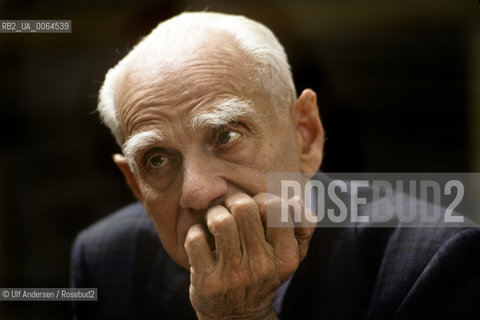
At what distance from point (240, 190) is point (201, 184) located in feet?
0.31

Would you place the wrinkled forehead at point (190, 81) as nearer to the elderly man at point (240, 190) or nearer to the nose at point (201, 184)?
the elderly man at point (240, 190)

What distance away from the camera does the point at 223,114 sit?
44.4 inches

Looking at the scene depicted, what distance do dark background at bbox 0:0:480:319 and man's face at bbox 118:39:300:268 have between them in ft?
0.60

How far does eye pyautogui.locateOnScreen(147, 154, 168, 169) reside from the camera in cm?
117

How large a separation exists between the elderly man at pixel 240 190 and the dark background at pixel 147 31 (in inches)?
3.2

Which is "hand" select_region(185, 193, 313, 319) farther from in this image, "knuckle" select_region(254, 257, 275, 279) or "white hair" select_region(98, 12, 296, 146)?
"white hair" select_region(98, 12, 296, 146)

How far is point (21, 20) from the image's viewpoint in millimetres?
1361

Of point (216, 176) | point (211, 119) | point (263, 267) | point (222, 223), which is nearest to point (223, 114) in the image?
point (211, 119)

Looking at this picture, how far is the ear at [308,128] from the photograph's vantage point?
1268 mm

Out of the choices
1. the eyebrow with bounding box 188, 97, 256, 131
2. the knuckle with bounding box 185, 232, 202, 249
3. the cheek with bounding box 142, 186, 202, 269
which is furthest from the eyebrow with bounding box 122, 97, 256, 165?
the knuckle with bounding box 185, 232, 202, 249

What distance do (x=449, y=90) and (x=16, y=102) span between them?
3.96 feet

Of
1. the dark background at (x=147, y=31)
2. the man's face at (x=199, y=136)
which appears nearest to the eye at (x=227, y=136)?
the man's face at (x=199, y=136)

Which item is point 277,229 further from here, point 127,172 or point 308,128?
point 127,172

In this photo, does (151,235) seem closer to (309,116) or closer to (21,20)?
(309,116)
